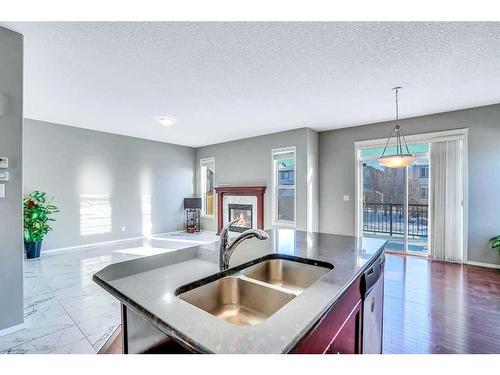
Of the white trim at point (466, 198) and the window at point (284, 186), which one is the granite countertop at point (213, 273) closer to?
the white trim at point (466, 198)

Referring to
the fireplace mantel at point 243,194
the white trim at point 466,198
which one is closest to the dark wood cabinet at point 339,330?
the white trim at point 466,198

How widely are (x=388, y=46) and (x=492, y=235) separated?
365cm

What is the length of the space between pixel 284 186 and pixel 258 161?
0.95 metres

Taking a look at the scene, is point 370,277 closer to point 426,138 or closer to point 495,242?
point 495,242

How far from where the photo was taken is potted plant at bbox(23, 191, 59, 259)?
13.6 feet

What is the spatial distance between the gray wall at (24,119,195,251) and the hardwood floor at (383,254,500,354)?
5.55m

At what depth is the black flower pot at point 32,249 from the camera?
4.31 meters

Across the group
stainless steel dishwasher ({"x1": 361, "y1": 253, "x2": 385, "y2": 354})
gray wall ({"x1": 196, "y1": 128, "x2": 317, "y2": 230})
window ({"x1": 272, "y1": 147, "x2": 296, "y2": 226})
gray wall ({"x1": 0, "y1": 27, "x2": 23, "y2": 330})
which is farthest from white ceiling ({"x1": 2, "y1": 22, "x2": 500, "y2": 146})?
stainless steel dishwasher ({"x1": 361, "y1": 253, "x2": 385, "y2": 354})

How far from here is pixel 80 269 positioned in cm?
385

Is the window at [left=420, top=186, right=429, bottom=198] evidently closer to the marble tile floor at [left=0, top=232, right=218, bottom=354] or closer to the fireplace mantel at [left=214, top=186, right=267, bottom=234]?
the fireplace mantel at [left=214, top=186, right=267, bottom=234]

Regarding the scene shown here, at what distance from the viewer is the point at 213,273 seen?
46.5 inches

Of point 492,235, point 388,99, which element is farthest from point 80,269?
point 492,235

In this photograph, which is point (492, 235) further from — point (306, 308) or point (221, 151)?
point (221, 151)
